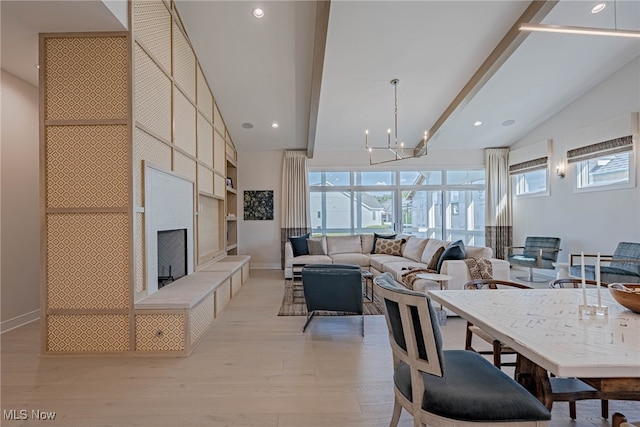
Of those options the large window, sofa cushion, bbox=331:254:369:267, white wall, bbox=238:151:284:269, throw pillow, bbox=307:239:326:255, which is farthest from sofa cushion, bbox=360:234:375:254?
white wall, bbox=238:151:284:269

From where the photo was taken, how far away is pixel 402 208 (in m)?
7.88

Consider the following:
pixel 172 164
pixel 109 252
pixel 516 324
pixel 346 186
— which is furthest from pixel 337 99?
pixel 516 324

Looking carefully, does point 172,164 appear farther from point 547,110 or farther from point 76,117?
point 547,110

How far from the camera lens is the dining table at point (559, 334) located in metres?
1.00

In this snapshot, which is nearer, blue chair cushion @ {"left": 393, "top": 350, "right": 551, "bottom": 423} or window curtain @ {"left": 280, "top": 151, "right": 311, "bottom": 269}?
blue chair cushion @ {"left": 393, "top": 350, "right": 551, "bottom": 423}

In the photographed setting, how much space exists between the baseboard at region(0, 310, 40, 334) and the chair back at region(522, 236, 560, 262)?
7.83 m

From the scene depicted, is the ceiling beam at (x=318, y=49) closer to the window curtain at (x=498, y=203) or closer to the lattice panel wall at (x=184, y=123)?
the lattice panel wall at (x=184, y=123)

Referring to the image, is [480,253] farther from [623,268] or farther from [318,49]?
[318,49]

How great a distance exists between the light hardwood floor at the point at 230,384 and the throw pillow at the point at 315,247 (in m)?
3.26

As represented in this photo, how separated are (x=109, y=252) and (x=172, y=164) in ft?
4.20

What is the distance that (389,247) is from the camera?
6.68 meters

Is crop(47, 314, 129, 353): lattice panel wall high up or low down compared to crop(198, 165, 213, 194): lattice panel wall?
down

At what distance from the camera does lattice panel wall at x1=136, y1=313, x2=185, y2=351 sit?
282 cm

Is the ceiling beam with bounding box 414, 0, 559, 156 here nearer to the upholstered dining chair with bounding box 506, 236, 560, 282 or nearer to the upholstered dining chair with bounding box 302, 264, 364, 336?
the upholstered dining chair with bounding box 302, 264, 364, 336
